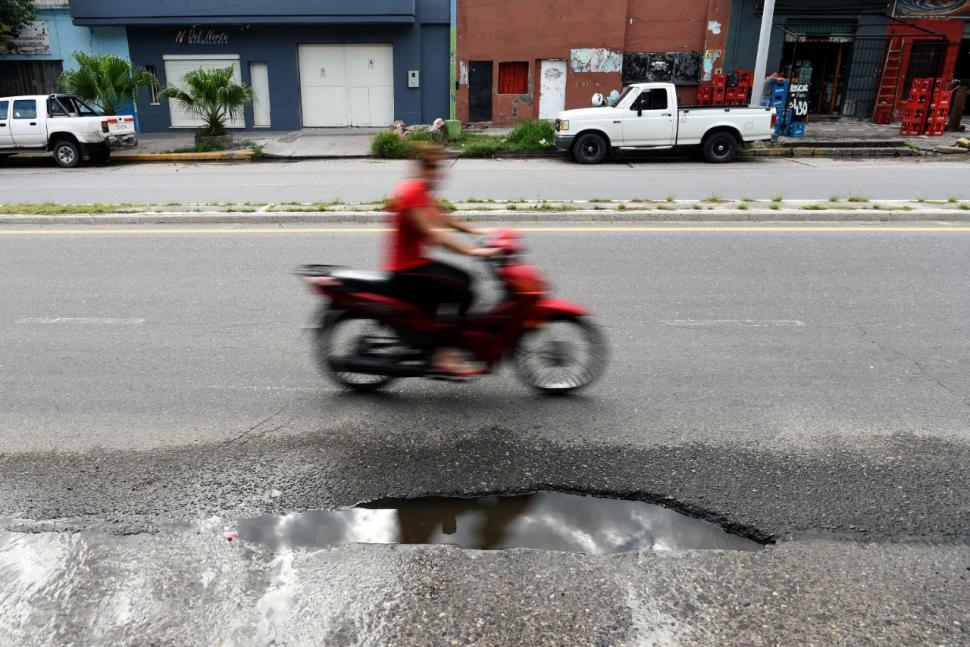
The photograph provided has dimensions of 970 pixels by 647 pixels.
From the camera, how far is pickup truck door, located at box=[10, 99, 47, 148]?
743 inches

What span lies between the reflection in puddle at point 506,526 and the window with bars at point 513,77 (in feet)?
75.8

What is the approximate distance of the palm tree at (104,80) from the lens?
2150 cm

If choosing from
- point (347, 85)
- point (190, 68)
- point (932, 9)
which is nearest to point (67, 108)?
point (190, 68)

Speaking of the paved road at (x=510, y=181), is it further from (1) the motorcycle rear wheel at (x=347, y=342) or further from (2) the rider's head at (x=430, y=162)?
(2) the rider's head at (x=430, y=162)

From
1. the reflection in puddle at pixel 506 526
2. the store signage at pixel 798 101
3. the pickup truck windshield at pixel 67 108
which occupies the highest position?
the store signage at pixel 798 101

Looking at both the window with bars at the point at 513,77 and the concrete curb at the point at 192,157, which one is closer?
the concrete curb at the point at 192,157

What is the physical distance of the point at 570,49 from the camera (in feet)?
80.2

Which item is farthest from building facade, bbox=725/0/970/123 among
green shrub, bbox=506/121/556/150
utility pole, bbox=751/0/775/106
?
green shrub, bbox=506/121/556/150

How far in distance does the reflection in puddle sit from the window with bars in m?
23.1

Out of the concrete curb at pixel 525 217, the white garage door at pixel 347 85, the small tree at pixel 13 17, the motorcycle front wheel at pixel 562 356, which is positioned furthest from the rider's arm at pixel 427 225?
the small tree at pixel 13 17

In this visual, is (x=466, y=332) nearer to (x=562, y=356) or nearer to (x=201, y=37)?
(x=562, y=356)

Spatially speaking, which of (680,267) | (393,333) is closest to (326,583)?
(393,333)

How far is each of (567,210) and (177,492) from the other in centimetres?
755

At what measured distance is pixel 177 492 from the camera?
12.6 feet
